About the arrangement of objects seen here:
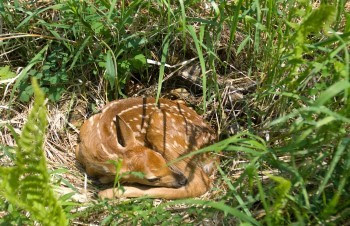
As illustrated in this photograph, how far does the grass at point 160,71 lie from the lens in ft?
10.1

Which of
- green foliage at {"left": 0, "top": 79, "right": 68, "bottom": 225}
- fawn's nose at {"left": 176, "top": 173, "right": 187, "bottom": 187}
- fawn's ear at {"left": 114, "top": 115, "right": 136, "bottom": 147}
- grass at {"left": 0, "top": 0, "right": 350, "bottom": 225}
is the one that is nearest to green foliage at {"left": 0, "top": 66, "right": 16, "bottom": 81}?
grass at {"left": 0, "top": 0, "right": 350, "bottom": 225}

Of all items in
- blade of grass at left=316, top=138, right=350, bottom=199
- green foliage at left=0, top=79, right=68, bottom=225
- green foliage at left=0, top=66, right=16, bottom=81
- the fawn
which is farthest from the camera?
green foliage at left=0, top=66, right=16, bottom=81

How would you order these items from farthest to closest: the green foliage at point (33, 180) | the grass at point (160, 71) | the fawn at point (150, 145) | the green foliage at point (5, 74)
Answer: the green foliage at point (5, 74), the fawn at point (150, 145), the grass at point (160, 71), the green foliage at point (33, 180)

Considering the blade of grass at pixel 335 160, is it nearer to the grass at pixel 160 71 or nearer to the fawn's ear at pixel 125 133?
the grass at pixel 160 71

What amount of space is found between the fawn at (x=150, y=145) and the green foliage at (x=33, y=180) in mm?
999

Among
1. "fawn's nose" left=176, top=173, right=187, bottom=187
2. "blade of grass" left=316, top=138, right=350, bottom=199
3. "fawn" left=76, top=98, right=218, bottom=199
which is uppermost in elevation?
"blade of grass" left=316, top=138, right=350, bottom=199

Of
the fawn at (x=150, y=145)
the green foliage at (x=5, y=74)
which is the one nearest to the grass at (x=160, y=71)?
the green foliage at (x=5, y=74)

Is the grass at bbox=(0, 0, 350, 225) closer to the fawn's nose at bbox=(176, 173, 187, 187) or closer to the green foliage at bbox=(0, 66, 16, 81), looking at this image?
the green foliage at bbox=(0, 66, 16, 81)

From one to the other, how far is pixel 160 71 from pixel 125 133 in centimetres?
58

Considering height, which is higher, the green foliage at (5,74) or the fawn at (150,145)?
the green foliage at (5,74)

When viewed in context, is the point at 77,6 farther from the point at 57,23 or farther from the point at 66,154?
the point at 66,154

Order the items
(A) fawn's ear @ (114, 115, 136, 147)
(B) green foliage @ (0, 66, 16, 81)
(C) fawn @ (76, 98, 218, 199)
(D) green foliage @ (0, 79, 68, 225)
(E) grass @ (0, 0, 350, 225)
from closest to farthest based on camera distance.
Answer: (D) green foliage @ (0, 79, 68, 225) → (E) grass @ (0, 0, 350, 225) → (C) fawn @ (76, 98, 218, 199) → (A) fawn's ear @ (114, 115, 136, 147) → (B) green foliage @ (0, 66, 16, 81)

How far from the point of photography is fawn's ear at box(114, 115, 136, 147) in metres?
3.68

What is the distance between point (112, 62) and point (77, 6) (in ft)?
1.42
